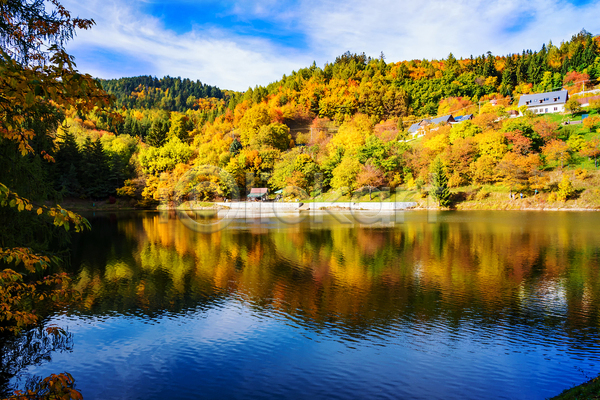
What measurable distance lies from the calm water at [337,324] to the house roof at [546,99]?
6594cm

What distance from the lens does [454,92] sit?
102m

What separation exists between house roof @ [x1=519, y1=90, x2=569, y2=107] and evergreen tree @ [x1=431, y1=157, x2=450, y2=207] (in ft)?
125

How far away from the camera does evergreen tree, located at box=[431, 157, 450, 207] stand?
4872cm

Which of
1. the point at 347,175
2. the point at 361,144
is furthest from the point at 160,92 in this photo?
the point at 347,175

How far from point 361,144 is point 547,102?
38528mm

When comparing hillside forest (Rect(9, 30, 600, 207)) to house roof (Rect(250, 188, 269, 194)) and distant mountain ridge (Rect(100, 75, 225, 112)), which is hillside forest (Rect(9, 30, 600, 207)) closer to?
house roof (Rect(250, 188, 269, 194))

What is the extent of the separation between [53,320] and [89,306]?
132 centimetres

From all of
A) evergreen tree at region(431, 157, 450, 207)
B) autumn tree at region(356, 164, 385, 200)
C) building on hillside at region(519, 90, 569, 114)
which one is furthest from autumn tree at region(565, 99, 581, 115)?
autumn tree at region(356, 164, 385, 200)

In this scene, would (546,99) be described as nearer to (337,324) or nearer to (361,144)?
(361,144)

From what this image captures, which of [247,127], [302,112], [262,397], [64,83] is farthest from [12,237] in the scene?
[302,112]

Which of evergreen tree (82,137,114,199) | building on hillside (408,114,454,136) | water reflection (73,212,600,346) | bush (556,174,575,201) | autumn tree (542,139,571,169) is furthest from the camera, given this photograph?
building on hillside (408,114,454,136)

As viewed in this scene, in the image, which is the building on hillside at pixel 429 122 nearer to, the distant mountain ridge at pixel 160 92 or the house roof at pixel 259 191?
the house roof at pixel 259 191

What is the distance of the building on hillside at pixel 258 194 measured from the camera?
61787 millimetres

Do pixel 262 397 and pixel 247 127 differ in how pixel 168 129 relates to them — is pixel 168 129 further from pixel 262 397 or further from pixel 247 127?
pixel 262 397
